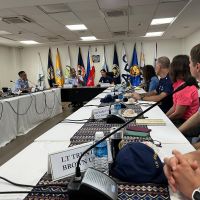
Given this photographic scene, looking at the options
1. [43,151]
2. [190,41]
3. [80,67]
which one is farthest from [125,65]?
[43,151]

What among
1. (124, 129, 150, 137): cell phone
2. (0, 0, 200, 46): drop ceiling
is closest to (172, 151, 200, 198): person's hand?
(124, 129, 150, 137): cell phone

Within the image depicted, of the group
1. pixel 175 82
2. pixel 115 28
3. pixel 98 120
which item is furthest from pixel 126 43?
pixel 98 120

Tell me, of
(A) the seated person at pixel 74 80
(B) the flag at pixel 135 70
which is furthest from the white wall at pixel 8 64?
(B) the flag at pixel 135 70

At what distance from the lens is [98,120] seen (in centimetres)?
194

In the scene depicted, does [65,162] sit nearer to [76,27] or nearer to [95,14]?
[95,14]

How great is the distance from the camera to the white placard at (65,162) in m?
0.88

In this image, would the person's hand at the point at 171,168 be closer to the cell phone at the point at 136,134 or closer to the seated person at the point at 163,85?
the cell phone at the point at 136,134

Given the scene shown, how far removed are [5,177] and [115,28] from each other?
6.04 meters

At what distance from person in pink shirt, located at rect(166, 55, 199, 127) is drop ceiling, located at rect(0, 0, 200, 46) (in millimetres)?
2237

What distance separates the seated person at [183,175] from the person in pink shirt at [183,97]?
141 cm

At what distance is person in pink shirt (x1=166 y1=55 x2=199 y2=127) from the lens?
219 cm

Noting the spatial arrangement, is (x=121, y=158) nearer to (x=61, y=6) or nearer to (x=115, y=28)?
(x=61, y=6)

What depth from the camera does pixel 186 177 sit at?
742 mm

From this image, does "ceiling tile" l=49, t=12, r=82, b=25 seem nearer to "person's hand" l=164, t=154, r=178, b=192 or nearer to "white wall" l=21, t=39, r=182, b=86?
"white wall" l=21, t=39, r=182, b=86
